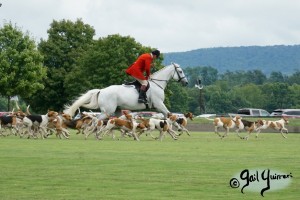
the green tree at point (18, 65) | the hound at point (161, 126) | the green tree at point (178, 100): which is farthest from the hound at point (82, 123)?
the green tree at point (178, 100)

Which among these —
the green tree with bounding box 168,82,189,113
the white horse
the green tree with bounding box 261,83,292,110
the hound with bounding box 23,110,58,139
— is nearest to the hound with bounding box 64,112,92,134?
the white horse

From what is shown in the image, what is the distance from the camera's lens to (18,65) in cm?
8469

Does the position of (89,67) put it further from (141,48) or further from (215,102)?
(215,102)

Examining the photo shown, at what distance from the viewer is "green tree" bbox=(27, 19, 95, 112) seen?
319 ft

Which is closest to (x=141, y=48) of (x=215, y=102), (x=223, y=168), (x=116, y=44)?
(x=116, y=44)

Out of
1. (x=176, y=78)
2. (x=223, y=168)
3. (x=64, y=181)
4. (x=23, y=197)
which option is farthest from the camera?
(x=176, y=78)

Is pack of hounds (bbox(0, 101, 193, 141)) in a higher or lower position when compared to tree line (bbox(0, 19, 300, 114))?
lower

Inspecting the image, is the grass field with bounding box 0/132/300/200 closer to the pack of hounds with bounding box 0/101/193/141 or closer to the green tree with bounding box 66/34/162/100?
the pack of hounds with bounding box 0/101/193/141

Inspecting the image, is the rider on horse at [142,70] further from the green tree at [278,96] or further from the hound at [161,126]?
the green tree at [278,96]

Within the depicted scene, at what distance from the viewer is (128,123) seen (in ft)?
120

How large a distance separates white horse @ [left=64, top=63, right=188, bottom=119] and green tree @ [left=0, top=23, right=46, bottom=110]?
43.4 metres

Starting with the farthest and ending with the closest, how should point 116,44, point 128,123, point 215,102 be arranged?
point 215,102 → point 116,44 → point 128,123

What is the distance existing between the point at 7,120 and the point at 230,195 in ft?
92.3

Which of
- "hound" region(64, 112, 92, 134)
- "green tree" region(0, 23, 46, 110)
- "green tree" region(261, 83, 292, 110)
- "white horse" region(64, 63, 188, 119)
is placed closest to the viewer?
"white horse" region(64, 63, 188, 119)
